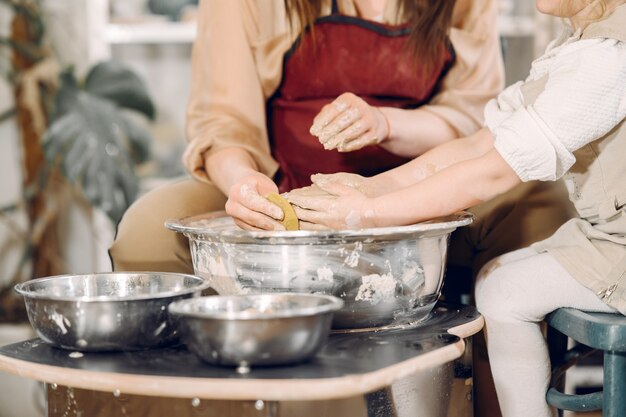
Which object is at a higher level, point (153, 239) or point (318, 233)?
point (318, 233)

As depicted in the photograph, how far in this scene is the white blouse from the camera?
3.37 feet

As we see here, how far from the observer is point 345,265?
98cm

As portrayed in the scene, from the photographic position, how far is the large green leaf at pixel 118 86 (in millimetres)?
2377

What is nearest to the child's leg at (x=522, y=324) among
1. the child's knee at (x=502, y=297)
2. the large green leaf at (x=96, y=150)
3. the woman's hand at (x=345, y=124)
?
the child's knee at (x=502, y=297)

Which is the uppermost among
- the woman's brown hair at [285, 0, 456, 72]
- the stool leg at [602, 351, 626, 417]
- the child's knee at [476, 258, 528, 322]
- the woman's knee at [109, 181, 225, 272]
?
the woman's brown hair at [285, 0, 456, 72]

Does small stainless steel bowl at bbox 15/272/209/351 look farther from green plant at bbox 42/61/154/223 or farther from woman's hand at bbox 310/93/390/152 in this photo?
green plant at bbox 42/61/154/223

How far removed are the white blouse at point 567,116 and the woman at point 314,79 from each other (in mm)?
361

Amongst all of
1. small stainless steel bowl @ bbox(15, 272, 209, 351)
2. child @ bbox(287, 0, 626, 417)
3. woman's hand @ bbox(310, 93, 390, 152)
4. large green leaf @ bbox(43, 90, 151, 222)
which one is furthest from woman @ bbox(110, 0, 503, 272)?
large green leaf @ bbox(43, 90, 151, 222)

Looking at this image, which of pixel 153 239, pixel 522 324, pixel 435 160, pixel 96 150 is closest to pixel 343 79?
pixel 435 160

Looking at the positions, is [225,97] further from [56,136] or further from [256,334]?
[56,136]

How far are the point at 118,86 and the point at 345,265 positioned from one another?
1584 millimetres

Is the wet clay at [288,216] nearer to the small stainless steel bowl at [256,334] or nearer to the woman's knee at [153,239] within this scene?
the small stainless steel bowl at [256,334]

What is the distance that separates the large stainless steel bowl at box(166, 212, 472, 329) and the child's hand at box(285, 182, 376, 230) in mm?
74

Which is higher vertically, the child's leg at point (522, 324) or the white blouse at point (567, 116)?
the white blouse at point (567, 116)
